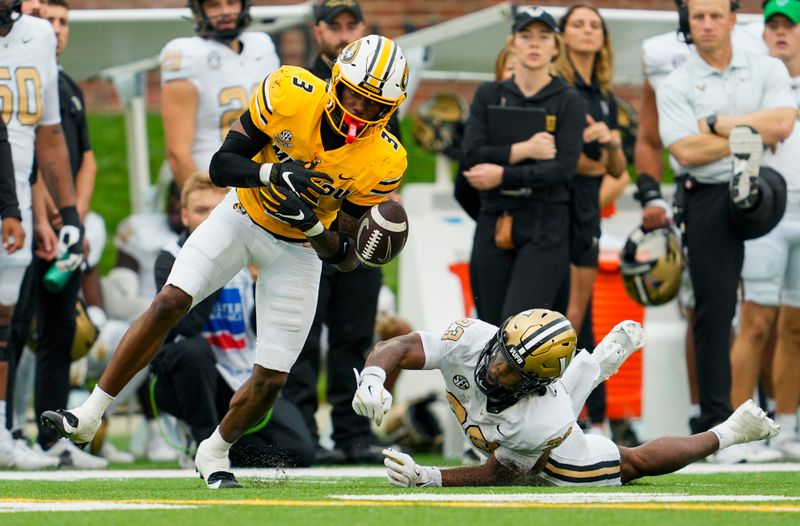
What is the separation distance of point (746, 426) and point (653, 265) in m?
2.35

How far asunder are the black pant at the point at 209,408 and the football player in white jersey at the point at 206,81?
1.12m

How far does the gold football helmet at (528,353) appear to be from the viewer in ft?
18.0

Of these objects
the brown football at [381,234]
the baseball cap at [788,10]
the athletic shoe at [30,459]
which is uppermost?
the baseball cap at [788,10]

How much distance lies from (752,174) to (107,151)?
8.75 m

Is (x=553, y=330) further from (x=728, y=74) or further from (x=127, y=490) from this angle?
(x=728, y=74)

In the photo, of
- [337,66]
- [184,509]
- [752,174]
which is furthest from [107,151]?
[184,509]

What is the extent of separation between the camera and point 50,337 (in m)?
7.80

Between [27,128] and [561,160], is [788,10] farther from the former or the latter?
[27,128]

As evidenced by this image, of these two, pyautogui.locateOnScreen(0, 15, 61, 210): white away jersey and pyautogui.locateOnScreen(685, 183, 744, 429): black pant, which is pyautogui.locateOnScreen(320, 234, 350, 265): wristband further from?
pyautogui.locateOnScreen(685, 183, 744, 429): black pant

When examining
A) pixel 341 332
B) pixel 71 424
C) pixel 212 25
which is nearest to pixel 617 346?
pixel 341 332

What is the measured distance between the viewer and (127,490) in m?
5.70

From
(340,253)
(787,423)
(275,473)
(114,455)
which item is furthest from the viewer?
(114,455)

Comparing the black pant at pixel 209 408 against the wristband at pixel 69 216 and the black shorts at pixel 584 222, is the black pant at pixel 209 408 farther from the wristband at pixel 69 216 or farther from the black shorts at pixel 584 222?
the black shorts at pixel 584 222

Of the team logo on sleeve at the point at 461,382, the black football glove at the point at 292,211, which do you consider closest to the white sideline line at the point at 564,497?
the team logo on sleeve at the point at 461,382
